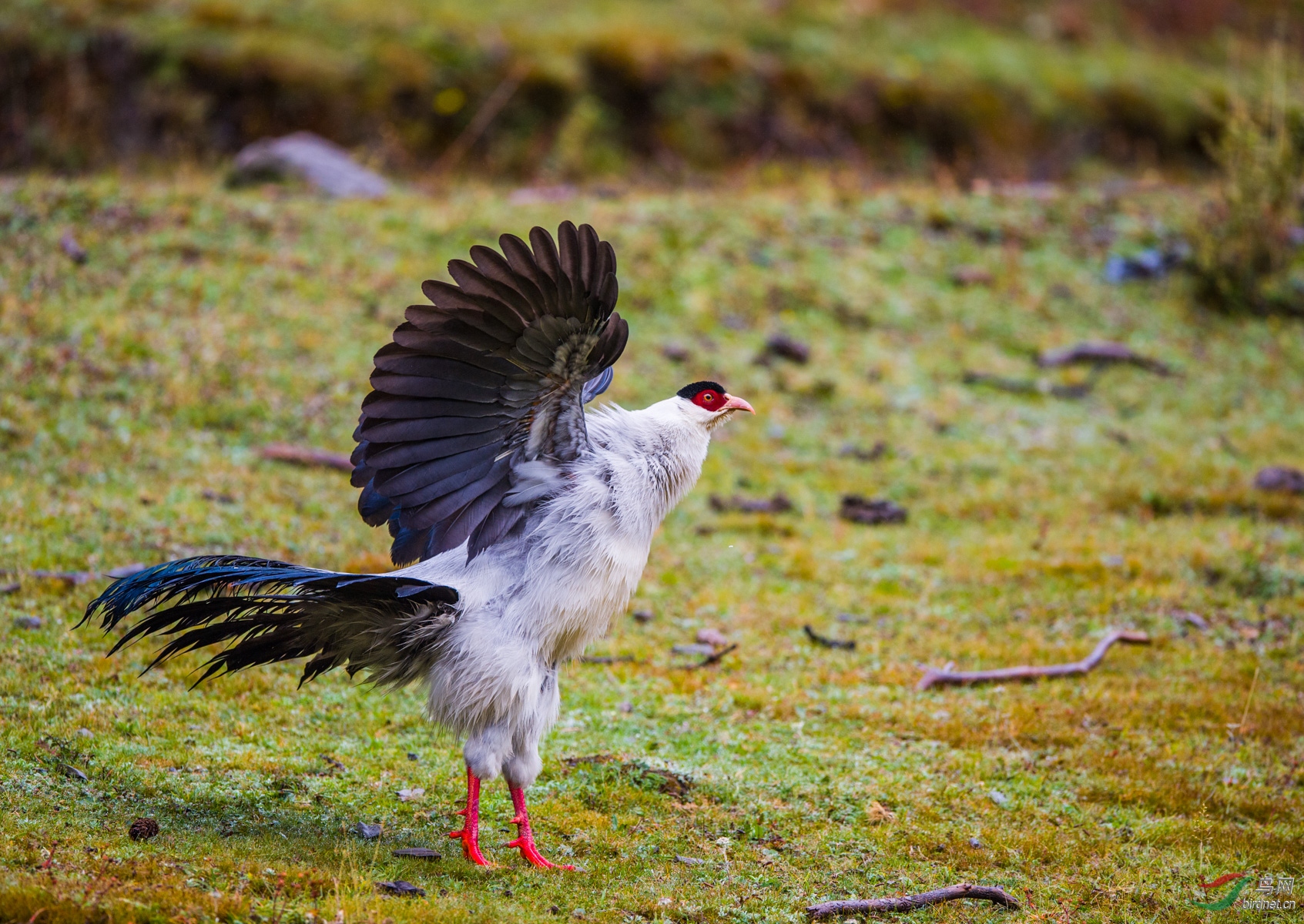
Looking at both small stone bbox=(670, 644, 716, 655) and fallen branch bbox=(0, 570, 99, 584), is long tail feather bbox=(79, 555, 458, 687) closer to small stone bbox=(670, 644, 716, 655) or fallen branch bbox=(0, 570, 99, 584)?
fallen branch bbox=(0, 570, 99, 584)

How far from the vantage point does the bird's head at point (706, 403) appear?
5.98m

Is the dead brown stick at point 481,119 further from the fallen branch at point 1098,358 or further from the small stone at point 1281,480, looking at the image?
the small stone at point 1281,480

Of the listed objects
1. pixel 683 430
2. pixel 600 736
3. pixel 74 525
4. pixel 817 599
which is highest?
pixel 683 430

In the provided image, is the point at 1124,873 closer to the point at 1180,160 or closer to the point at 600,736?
the point at 600,736

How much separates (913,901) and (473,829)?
2003 mm

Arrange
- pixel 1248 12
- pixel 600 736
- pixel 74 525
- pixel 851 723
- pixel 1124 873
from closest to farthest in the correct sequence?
pixel 1124 873 < pixel 600 736 < pixel 851 723 < pixel 74 525 < pixel 1248 12

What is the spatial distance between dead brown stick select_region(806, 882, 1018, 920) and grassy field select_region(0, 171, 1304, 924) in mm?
88

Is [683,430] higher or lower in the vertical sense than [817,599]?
higher

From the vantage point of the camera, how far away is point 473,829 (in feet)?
17.7

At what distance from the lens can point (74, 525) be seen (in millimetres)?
8539

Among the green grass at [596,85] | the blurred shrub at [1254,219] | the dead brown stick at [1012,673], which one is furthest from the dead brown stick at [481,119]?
the dead brown stick at [1012,673]

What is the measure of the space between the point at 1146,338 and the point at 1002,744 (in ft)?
32.6

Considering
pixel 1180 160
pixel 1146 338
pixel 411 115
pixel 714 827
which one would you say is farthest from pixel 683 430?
pixel 1180 160

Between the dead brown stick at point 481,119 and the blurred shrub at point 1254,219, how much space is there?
36.7 feet
